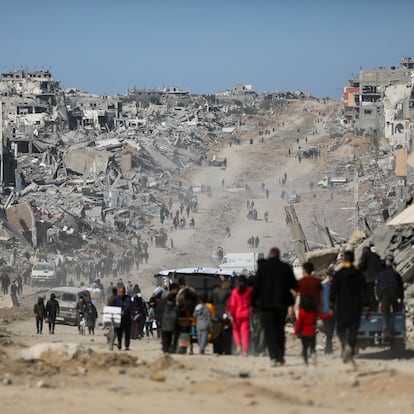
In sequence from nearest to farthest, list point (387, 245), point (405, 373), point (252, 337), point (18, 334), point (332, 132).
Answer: point (405, 373)
point (252, 337)
point (387, 245)
point (18, 334)
point (332, 132)

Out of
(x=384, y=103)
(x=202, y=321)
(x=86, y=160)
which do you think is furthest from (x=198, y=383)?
(x=384, y=103)

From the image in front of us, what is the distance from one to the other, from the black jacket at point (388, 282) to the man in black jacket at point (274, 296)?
2.60m

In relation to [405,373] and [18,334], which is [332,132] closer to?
[18,334]

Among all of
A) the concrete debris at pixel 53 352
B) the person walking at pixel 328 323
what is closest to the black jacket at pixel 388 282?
the person walking at pixel 328 323

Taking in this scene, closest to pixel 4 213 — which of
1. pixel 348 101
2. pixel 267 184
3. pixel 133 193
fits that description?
pixel 133 193

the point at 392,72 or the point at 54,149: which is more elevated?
the point at 392,72

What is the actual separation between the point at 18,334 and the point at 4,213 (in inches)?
1569

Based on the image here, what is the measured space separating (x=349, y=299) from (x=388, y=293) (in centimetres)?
241

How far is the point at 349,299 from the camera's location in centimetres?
1517

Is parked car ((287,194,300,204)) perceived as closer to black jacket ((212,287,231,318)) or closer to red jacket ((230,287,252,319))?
black jacket ((212,287,231,318))

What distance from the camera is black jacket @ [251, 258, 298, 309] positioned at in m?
15.0

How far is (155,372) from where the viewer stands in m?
14.8

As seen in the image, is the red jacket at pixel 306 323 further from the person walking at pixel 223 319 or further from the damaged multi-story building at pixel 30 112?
the damaged multi-story building at pixel 30 112

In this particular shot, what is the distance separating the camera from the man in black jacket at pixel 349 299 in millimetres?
15172
